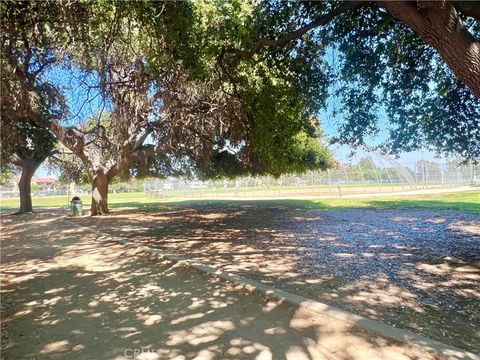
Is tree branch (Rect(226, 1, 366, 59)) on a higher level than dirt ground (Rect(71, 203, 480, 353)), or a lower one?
higher

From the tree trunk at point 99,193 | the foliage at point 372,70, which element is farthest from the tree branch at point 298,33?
the tree trunk at point 99,193

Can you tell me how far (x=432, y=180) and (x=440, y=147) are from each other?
2945 centimetres

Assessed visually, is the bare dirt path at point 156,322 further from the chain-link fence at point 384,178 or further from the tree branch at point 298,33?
the chain-link fence at point 384,178

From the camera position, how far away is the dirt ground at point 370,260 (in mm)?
4441

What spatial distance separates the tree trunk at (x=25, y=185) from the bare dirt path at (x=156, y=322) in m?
20.4

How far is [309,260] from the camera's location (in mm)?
7254

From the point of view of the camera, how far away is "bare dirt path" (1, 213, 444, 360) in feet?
11.8

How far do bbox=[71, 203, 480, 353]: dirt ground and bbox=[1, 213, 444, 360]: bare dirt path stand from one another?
0.75 m

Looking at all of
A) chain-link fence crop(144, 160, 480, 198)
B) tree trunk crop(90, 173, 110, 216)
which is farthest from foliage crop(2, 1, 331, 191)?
chain-link fence crop(144, 160, 480, 198)

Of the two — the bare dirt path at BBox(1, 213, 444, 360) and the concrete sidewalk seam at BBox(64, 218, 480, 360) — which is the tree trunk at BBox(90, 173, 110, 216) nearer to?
the bare dirt path at BBox(1, 213, 444, 360)

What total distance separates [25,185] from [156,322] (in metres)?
25.3

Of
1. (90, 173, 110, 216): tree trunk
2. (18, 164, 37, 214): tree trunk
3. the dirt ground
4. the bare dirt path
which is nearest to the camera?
the bare dirt path

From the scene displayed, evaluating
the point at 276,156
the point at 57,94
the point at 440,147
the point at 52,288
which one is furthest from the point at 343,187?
the point at 52,288

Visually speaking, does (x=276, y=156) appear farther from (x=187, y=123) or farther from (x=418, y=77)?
(x=418, y=77)
